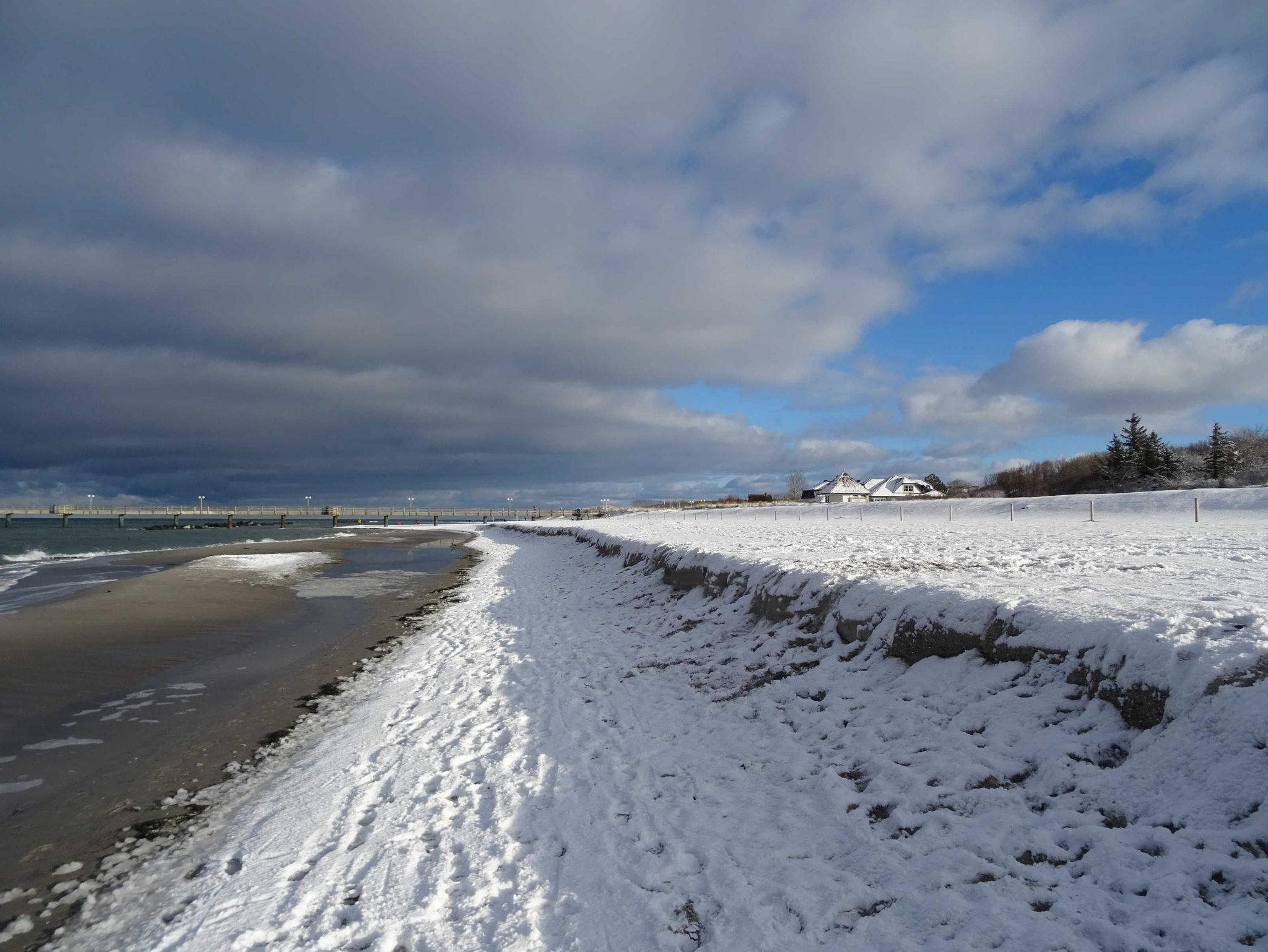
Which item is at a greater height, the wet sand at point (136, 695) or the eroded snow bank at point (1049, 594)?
the eroded snow bank at point (1049, 594)

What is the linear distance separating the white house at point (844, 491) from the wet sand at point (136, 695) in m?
92.4

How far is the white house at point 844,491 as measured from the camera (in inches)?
4139

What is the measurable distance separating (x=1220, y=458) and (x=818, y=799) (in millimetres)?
82018

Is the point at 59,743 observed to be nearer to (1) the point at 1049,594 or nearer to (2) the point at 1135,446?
(1) the point at 1049,594

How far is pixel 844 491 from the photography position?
106m

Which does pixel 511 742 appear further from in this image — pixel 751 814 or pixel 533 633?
pixel 533 633

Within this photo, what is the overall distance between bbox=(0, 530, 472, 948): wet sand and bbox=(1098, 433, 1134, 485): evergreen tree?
2911 inches

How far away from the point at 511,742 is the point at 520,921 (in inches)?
132

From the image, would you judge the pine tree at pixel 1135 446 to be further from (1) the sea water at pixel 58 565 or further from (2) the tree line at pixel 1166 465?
(1) the sea water at pixel 58 565

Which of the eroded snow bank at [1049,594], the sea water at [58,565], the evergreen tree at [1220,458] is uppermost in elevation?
the evergreen tree at [1220,458]

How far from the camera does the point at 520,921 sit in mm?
4227

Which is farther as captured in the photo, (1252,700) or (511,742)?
(511,742)

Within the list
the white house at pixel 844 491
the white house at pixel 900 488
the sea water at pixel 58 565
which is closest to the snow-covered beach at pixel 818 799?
the sea water at pixel 58 565

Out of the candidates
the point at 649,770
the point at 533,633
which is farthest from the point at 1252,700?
the point at 533,633
